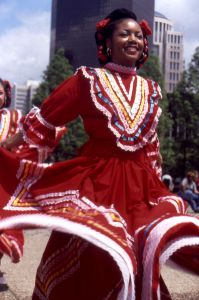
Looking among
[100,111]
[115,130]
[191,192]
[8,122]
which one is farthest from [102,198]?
[191,192]

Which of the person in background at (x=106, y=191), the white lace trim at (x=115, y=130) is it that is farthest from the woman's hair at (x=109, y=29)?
the white lace trim at (x=115, y=130)

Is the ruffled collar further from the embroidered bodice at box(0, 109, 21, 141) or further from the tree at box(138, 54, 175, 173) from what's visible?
the tree at box(138, 54, 175, 173)

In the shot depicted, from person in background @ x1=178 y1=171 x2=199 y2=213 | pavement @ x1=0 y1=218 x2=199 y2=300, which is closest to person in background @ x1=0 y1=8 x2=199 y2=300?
pavement @ x1=0 y1=218 x2=199 y2=300

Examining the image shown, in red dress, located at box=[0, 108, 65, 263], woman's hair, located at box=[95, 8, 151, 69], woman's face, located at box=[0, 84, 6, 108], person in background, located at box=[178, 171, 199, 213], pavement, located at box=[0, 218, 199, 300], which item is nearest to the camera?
red dress, located at box=[0, 108, 65, 263]

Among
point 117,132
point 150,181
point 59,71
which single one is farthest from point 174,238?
point 59,71

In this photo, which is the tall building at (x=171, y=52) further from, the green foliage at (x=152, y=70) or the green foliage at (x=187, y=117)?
the green foliage at (x=152, y=70)

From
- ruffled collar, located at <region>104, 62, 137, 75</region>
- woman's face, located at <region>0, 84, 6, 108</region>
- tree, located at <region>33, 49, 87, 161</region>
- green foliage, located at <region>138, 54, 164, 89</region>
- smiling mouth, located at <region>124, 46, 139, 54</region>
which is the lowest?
tree, located at <region>33, 49, 87, 161</region>

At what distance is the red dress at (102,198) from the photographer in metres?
2.47

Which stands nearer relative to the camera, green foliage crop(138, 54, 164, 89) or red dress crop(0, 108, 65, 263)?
red dress crop(0, 108, 65, 263)

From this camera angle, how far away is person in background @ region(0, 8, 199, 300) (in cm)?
248

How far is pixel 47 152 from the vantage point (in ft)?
10.7

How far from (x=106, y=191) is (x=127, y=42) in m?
0.90

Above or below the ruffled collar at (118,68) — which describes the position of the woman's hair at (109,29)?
above

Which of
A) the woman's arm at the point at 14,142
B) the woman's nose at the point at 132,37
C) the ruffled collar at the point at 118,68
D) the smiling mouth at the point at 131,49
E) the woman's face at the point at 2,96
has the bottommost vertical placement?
the woman's arm at the point at 14,142
